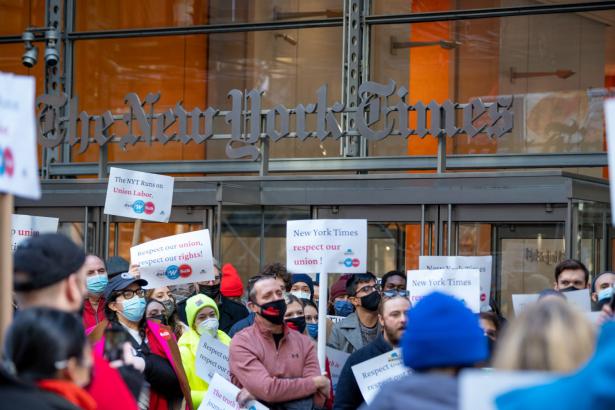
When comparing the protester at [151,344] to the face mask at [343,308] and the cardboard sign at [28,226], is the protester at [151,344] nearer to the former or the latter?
the cardboard sign at [28,226]

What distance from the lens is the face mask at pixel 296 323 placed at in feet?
27.5

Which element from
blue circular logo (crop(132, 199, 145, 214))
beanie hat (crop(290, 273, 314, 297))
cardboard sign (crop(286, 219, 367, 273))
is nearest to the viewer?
cardboard sign (crop(286, 219, 367, 273))

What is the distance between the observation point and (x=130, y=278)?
8.21m

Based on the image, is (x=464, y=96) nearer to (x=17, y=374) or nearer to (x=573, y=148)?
(x=573, y=148)

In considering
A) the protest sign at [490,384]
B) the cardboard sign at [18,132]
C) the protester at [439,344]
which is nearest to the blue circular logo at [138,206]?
the cardboard sign at [18,132]

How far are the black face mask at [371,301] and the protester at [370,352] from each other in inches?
88.1

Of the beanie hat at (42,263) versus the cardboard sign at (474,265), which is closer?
the beanie hat at (42,263)

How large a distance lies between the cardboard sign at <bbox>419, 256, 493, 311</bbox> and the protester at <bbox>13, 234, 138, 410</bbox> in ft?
21.8

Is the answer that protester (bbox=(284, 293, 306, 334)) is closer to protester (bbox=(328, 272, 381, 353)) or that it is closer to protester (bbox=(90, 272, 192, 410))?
protester (bbox=(90, 272, 192, 410))

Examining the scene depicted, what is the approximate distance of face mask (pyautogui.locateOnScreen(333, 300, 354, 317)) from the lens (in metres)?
11.4

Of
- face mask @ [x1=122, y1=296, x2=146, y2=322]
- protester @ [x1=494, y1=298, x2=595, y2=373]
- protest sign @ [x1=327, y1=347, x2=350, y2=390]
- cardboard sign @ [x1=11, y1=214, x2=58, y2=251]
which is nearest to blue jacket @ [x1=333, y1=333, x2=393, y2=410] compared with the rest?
face mask @ [x1=122, y1=296, x2=146, y2=322]

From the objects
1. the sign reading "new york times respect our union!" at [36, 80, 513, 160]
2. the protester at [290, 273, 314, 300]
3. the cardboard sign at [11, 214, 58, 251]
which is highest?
the sign reading "new york times respect our union!" at [36, 80, 513, 160]

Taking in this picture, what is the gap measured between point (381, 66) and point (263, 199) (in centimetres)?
290

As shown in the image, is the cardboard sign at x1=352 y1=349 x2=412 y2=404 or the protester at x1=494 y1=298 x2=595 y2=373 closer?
the protester at x1=494 y1=298 x2=595 y2=373
